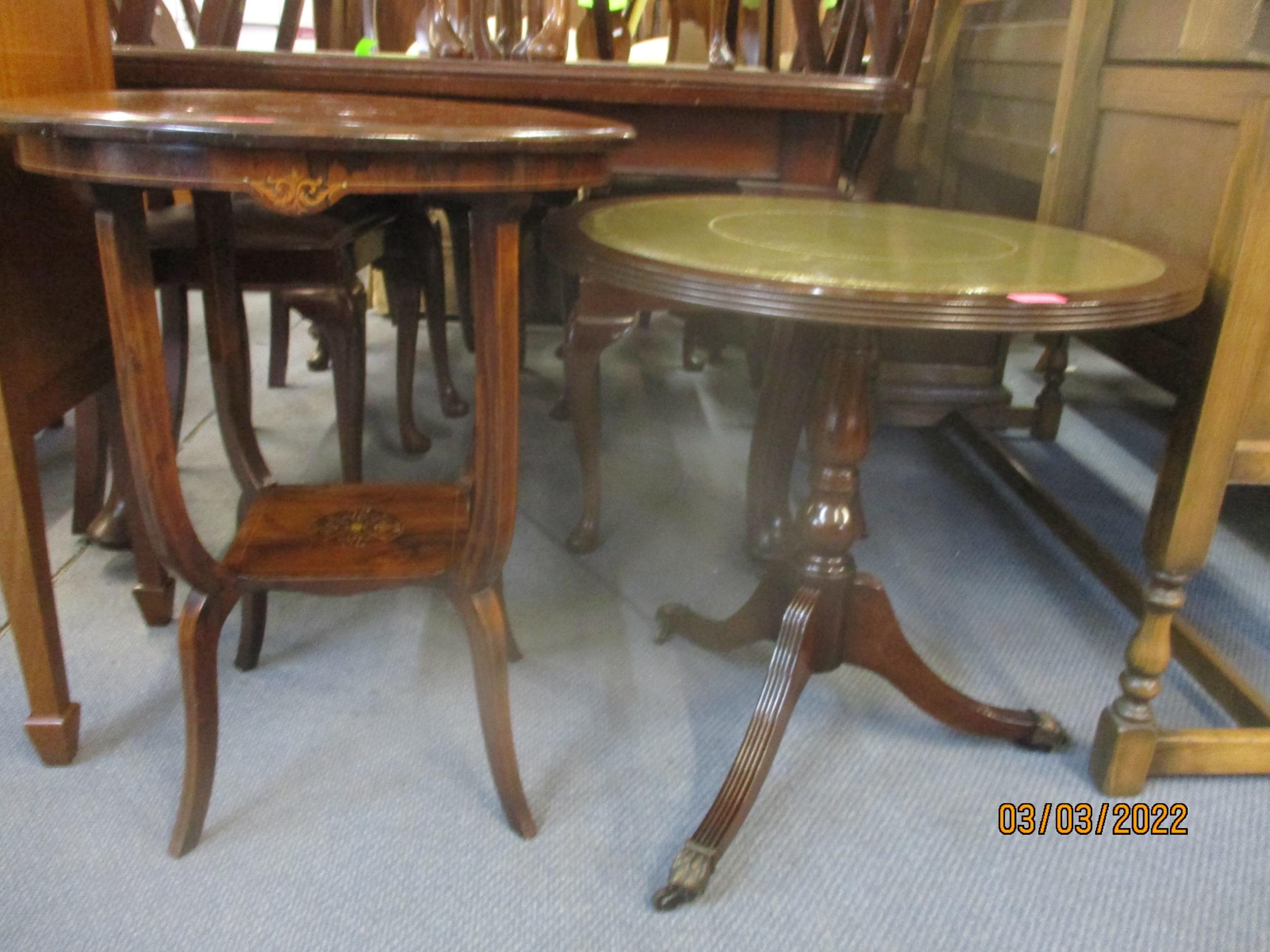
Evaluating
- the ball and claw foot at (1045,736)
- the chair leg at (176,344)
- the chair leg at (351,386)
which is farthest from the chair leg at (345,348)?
the ball and claw foot at (1045,736)

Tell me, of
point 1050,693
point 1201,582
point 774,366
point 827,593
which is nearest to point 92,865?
point 827,593

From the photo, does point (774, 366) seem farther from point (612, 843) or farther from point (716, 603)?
point (612, 843)

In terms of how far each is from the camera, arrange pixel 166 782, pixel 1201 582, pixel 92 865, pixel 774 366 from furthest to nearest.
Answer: pixel 1201 582
pixel 774 366
pixel 166 782
pixel 92 865

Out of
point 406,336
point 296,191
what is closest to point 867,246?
point 296,191

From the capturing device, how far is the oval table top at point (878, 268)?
833 millimetres

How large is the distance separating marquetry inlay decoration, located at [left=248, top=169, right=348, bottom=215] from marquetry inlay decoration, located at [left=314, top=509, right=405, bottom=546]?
491 mm

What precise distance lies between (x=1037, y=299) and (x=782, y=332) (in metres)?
0.78

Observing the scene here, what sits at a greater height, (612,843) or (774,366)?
(774,366)

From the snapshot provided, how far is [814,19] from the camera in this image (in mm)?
2016

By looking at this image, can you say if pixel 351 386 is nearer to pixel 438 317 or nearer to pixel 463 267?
pixel 438 317

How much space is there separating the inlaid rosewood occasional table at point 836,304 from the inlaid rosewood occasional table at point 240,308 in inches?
5.4

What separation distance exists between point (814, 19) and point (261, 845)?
1858mm

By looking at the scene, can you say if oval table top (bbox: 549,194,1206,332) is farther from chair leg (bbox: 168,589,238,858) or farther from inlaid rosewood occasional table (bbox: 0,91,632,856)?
chair leg (bbox: 168,589,238,858)

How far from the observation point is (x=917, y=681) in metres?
1.31
